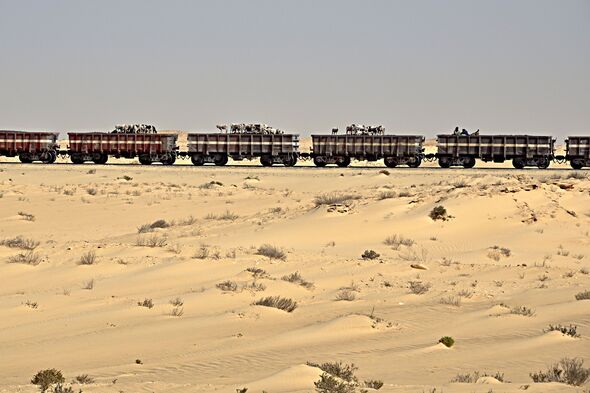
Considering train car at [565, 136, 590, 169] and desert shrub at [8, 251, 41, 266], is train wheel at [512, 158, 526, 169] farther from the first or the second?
desert shrub at [8, 251, 41, 266]

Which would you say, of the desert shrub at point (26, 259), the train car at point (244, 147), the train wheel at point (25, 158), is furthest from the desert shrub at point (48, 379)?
the train wheel at point (25, 158)

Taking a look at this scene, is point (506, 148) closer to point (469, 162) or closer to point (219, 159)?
point (469, 162)

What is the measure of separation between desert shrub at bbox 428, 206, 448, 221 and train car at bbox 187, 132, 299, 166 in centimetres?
3684

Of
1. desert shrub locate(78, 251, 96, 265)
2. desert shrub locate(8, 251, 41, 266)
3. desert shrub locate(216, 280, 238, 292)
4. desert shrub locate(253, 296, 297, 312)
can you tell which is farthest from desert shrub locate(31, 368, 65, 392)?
desert shrub locate(8, 251, 41, 266)

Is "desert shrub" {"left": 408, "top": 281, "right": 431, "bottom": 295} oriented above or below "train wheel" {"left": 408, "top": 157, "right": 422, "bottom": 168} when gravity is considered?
below

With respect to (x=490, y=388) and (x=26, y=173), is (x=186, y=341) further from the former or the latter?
(x=26, y=173)

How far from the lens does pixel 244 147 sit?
64438mm

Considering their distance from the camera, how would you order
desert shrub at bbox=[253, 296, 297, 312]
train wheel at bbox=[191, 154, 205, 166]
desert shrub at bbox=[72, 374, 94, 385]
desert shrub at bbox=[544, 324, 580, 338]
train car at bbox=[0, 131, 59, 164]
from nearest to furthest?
desert shrub at bbox=[72, 374, 94, 385], desert shrub at bbox=[544, 324, 580, 338], desert shrub at bbox=[253, 296, 297, 312], train wheel at bbox=[191, 154, 205, 166], train car at bbox=[0, 131, 59, 164]

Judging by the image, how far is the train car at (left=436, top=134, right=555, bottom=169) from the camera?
6072 cm

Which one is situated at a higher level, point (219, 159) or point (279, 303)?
point (219, 159)

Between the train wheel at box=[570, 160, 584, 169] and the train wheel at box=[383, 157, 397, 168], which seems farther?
the train wheel at box=[383, 157, 397, 168]

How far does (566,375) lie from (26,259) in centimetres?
1206

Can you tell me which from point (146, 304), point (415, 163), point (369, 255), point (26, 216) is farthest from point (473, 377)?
point (415, 163)

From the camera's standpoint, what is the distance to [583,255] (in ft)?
76.4
